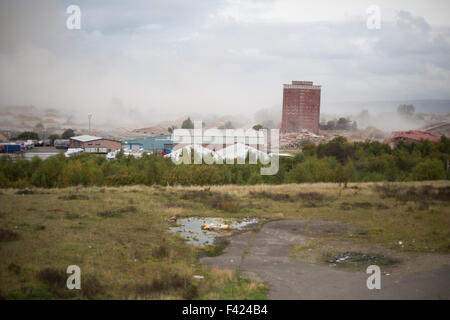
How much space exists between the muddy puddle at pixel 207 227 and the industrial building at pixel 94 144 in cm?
5803

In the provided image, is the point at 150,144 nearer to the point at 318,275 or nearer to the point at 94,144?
the point at 94,144

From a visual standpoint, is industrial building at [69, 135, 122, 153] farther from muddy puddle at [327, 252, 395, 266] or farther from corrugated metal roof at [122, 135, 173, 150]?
muddy puddle at [327, 252, 395, 266]

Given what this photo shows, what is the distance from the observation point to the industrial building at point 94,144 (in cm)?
6966

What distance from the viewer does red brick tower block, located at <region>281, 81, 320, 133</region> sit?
101000 millimetres

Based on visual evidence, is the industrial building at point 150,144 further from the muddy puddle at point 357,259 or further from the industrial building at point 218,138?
the muddy puddle at point 357,259

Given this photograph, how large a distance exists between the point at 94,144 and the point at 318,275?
66.9 m

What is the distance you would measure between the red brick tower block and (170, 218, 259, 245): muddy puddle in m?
87.5

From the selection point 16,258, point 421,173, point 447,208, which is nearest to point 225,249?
point 16,258

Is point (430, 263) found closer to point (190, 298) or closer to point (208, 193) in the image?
point (190, 298)

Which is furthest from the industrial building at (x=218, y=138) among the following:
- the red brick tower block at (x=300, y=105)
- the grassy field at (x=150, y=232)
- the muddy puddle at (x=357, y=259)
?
the muddy puddle at (x=357, y=259)

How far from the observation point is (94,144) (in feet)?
231

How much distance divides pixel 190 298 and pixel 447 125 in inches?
3737

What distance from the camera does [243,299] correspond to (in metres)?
7.36

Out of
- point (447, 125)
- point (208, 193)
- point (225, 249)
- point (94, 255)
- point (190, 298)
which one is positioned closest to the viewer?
point (190, 298)
